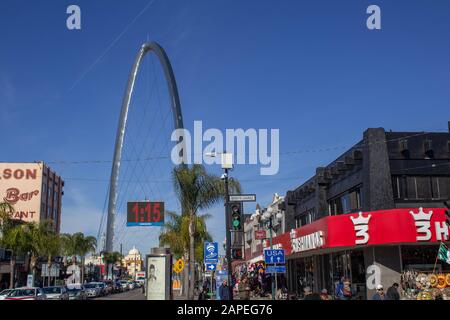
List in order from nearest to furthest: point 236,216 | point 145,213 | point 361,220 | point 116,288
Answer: point 236,216 < point 361,220 < point 145,213 < point 116,288

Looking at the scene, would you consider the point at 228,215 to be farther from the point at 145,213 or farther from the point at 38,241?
the point at 38,241

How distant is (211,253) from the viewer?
1086 inches

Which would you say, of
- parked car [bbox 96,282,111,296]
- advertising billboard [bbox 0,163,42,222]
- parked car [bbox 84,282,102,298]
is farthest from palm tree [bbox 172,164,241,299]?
advertising billboard [bbox 0,163,42,222]

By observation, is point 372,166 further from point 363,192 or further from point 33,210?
point 33,210

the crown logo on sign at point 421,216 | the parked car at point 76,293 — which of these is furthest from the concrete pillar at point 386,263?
the parked car at point 76,293

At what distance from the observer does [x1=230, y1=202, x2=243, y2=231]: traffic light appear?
22.3 meters

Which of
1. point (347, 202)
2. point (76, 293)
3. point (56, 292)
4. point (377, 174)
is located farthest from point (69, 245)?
point (377, 174)

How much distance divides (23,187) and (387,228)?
226 feet

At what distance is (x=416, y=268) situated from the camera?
2725 cm

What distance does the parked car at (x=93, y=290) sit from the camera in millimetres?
57925

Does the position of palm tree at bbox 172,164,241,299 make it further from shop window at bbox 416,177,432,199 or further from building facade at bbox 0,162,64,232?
building facade at bbox 0,162,64,232

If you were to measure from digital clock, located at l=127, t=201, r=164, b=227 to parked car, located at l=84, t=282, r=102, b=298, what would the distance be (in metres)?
30.4
